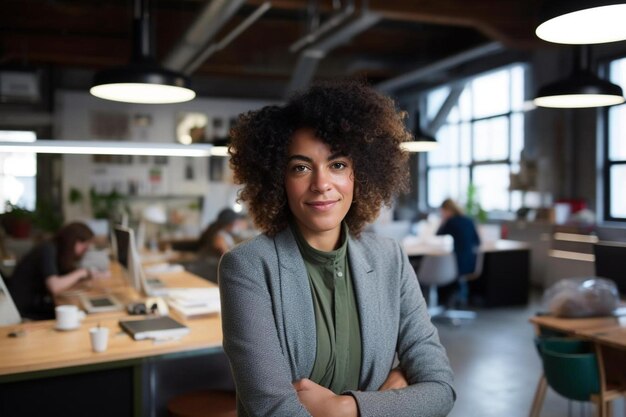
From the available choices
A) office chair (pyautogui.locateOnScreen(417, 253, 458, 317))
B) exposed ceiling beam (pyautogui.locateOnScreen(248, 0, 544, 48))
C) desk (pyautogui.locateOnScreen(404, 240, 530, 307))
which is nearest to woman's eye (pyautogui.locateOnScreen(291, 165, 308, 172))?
exposed ceiling beam (pyautogui.locateOnScreen(248, 0, 544, 48))

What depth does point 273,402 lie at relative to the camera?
133cm

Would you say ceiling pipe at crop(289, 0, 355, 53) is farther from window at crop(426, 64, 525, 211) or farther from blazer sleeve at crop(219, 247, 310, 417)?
blazer sleeve at crop(219, 247, 310, 417)

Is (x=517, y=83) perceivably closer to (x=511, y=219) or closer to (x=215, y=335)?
(x=511, y=219)

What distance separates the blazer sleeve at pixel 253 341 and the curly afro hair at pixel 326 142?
16cm

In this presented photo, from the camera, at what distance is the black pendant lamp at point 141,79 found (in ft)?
8.87

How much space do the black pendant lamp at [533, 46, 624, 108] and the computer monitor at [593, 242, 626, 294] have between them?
0.87 m

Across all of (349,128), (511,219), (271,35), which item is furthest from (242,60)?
(349,128)

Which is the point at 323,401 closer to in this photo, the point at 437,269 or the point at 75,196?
the point at 437,269

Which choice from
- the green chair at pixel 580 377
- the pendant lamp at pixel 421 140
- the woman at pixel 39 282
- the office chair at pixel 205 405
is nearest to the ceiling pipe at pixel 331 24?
the pendant lamp at pixel 421 140

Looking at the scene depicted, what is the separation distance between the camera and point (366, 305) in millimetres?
1521

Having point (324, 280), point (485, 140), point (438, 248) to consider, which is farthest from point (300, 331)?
point (485, 140)

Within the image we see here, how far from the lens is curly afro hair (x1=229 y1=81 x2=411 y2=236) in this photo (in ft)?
5.00

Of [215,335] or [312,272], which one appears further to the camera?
[215,335]

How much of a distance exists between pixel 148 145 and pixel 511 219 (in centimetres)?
728
